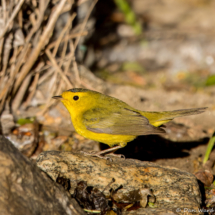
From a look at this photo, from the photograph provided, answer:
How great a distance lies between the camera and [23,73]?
4.88 m

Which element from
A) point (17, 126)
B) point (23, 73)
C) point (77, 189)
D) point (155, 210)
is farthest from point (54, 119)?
point (155, 210)

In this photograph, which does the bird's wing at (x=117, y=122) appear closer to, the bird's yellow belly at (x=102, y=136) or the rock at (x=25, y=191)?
the bird's yellow belly at (x=102, y=136)

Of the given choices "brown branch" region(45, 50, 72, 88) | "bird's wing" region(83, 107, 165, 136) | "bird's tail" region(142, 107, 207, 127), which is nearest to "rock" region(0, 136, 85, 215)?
"bird's wing" region(83, 107, 165, 136)

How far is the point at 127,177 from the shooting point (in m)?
3.32

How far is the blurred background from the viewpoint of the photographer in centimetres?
470

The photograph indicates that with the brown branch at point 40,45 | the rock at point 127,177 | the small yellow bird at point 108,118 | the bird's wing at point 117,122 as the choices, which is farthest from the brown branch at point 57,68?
the rock at point 127,177

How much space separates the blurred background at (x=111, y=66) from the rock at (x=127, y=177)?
1.03m

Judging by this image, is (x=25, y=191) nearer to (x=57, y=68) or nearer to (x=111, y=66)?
(x=57, y=68)

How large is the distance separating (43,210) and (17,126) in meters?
2.81

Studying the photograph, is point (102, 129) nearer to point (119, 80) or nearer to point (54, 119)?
point (54, 119)

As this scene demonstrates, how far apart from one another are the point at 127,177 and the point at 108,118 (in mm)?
950

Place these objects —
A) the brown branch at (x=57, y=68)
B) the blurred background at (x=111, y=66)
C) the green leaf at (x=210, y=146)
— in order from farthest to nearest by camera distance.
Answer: the brown branch at (x=57, y=68)
the blurred background at (x=111, y=66)
the green leaf at (x=210, y=146)

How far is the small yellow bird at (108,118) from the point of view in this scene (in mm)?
3848

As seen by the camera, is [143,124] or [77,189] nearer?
[77,189]
